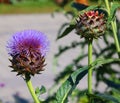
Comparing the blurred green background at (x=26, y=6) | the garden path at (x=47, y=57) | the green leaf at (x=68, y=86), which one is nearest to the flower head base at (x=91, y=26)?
the green leaf at (x=68, y=86)

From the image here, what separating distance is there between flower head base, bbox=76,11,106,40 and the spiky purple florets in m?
0.19

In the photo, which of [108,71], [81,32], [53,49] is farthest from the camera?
[53,49]

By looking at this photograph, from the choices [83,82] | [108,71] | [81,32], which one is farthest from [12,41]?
[83,82]

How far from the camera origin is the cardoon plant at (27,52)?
4.95ft

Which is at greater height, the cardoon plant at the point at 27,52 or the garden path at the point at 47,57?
the cardoon plant at the point at 27,52

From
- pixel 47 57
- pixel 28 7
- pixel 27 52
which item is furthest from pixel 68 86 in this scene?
pixel 28 7

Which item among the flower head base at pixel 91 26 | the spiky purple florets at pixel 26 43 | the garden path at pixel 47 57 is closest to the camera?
the spiky purple florets at pixel 26 43

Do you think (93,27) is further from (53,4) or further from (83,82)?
(53,4)

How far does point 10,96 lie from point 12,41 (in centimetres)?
358

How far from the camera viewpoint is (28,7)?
39.5ft

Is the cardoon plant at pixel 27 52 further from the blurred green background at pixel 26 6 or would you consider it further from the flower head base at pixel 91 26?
the blurred green background at pixel 26 6

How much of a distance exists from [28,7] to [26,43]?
1059 cm

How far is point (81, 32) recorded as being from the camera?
1.68 metres

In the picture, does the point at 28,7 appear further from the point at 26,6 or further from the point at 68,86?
the point at 68,86
